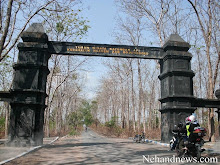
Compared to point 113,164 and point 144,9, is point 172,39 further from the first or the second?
point 113,164

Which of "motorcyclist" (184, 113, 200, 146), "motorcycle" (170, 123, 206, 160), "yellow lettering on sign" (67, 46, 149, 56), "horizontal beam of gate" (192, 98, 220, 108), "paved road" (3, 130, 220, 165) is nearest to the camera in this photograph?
"paved road" (3, 130, 220, 165)

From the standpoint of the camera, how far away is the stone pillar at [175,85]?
12195 mm

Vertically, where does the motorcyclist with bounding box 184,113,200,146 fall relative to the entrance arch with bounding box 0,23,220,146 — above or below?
below

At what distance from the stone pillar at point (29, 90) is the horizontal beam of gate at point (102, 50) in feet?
2.71

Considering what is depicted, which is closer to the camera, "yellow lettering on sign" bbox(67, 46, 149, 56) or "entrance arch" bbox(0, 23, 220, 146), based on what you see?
"entrance arch" bbox(0, 23, 220, 146)

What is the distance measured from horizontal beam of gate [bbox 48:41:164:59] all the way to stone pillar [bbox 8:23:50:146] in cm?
83

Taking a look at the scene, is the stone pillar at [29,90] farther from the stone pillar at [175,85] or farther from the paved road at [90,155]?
the stone pillar at [175,85]

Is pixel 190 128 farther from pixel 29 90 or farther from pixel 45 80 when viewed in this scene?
pixel 45 80

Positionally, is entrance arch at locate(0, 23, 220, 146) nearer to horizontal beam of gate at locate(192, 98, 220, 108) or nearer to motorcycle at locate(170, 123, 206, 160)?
horizontal beam of gate at locate(192, 98, 220, 108)

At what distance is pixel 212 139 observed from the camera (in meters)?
13.4

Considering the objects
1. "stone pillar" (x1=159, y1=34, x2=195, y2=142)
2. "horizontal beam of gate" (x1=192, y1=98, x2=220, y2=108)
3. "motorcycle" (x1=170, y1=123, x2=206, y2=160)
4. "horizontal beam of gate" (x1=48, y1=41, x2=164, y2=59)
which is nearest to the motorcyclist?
"motorcycle" (x1=170, y1=123, x2=206, y2=160)

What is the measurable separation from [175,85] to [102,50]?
481 cm

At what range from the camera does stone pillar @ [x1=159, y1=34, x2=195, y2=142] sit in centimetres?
1220

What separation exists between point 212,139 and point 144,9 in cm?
1168
